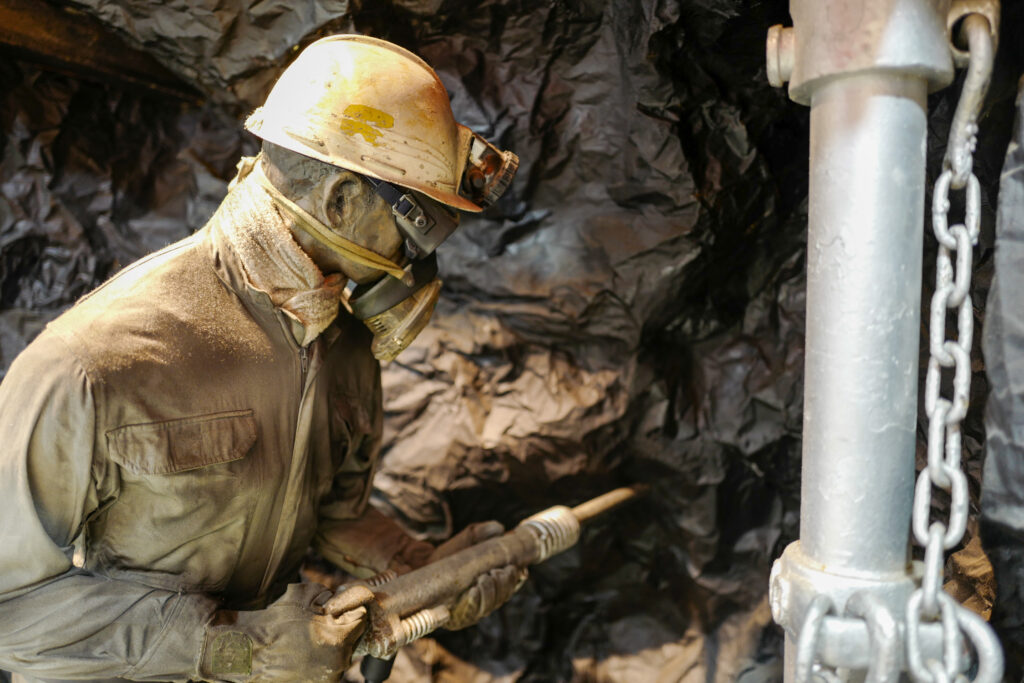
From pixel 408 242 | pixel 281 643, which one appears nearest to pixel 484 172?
pixel 408 242

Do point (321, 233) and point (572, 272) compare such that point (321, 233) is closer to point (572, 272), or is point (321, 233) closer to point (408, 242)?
point (408, 242)

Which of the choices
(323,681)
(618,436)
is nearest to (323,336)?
(323,681)

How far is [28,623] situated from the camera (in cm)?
124

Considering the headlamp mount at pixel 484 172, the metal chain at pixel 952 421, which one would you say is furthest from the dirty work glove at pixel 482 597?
the metal chain at pixel 952 421

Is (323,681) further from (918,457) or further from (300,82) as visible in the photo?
(918,457)

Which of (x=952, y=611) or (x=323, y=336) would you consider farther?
(x=323, y=336)

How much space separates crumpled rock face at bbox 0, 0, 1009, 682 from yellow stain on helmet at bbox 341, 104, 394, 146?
682mm

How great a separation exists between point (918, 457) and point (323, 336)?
118 centimetres

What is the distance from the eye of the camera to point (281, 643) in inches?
52.3

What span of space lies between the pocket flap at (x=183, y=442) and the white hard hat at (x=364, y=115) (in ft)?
1.59

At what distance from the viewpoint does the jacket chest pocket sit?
4.25ft

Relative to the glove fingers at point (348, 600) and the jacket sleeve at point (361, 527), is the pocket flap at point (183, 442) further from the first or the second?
the jacket sleeve at point (361, 527)

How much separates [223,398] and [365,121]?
1.75 feet

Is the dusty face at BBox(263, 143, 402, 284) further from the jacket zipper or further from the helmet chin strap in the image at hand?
the jacket zipper
